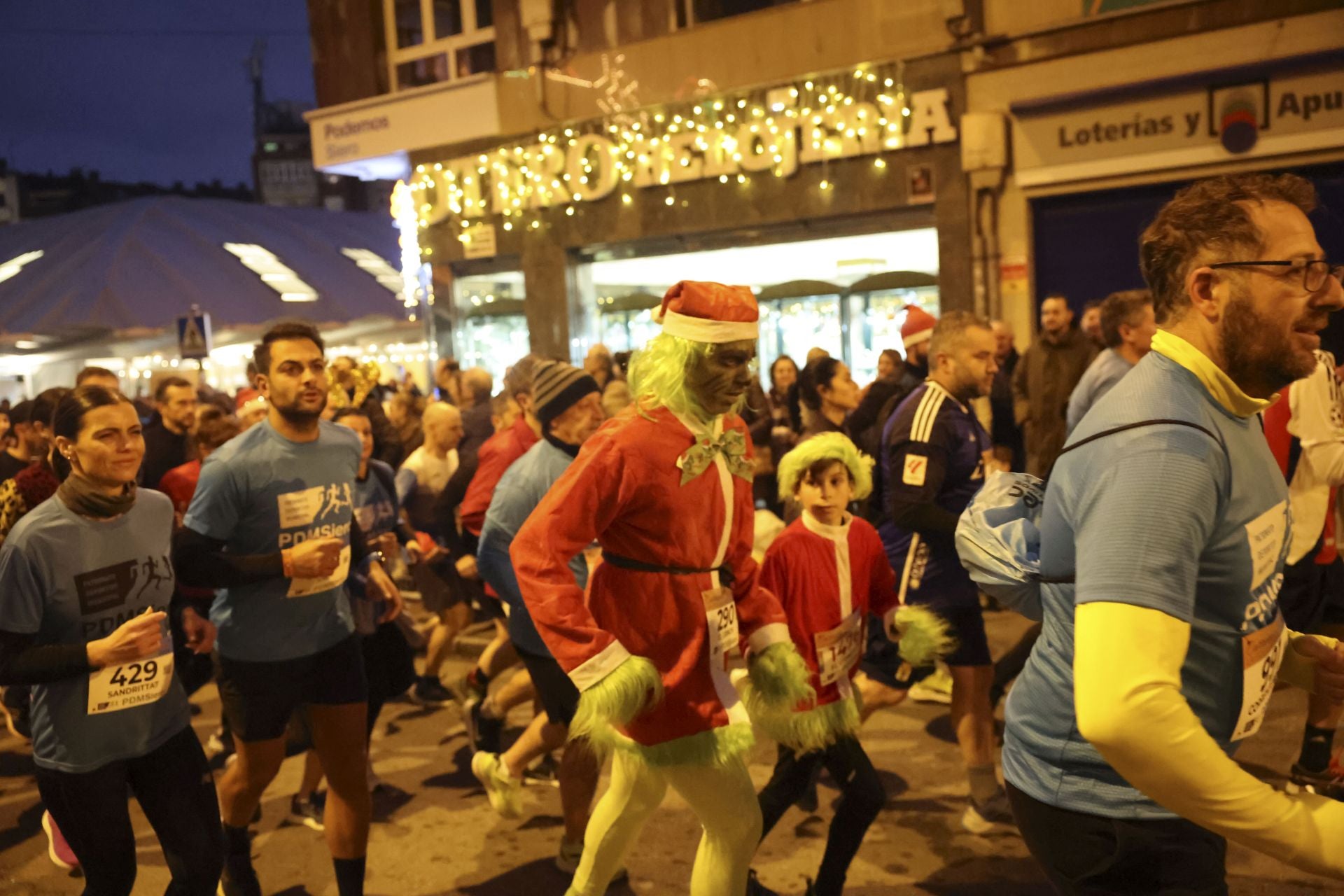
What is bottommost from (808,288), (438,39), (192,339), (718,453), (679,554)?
(679,554)

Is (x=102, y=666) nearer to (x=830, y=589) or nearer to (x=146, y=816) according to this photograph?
Result: (x=146, y=816)

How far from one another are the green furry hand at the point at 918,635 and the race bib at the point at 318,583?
2.05 metres

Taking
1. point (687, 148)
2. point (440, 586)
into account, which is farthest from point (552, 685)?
point (687, 148)

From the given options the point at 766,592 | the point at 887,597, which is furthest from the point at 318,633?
the point at 887,597

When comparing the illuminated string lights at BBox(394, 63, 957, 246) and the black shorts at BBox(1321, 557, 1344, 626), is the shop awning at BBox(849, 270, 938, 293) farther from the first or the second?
the black shorts at BBox(1321, 557, 1344, 626)

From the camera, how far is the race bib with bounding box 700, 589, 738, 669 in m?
3.34

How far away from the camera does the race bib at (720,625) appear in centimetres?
334

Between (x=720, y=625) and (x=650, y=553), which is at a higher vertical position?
(x=650, y=553)

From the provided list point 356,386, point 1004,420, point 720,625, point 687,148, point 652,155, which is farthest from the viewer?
point 652,155

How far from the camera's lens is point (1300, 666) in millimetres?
2221

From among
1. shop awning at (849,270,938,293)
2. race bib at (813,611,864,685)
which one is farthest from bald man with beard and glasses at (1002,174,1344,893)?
shop awning at (849,270,938,293)

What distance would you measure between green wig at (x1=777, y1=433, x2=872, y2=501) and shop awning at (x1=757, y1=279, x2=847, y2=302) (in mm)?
11080

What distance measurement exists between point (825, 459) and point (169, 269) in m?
26.5

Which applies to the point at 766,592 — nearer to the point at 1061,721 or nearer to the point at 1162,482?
the point at 1061,721
